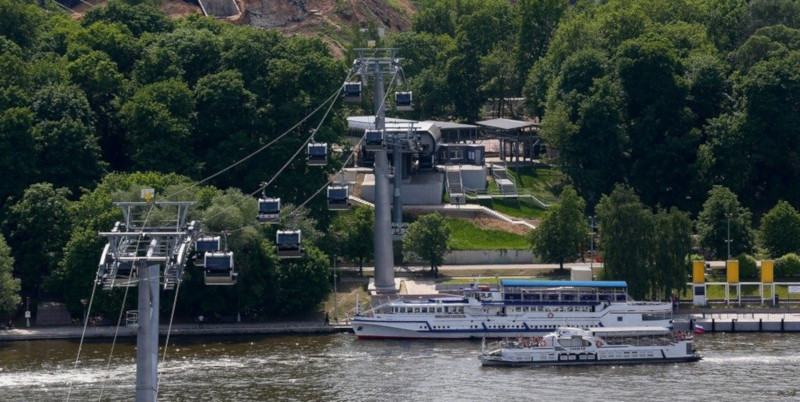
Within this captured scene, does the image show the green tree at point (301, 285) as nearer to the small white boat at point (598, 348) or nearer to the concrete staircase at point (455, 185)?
the small white boat at point (598, 348)

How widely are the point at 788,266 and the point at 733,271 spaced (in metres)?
6.16

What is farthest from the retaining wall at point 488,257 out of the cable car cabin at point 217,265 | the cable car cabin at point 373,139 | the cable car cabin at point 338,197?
the cable car cabin at point 217,265

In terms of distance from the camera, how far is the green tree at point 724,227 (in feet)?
411

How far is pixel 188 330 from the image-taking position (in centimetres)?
11312

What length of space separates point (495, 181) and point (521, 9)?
31.2 meters

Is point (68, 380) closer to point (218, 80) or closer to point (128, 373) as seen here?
point (128, 373)

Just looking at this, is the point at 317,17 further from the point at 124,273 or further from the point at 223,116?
the point at 124,273

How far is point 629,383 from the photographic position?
98.3 m

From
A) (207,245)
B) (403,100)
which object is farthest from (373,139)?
(207,245)

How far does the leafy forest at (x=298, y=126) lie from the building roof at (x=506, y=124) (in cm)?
224

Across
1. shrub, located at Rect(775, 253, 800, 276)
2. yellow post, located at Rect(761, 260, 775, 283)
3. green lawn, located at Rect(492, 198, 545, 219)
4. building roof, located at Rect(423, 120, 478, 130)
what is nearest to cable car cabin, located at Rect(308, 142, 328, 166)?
yellow post, located at Rect(761, 260, 775, 283)

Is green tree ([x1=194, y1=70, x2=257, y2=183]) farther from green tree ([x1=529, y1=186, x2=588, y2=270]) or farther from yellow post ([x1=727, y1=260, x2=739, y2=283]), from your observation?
yellow post ([x1=727, y1=260, x2=739, y2=283])

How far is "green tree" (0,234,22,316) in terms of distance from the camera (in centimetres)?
11256

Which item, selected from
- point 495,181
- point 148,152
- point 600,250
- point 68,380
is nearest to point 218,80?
point 148,152
